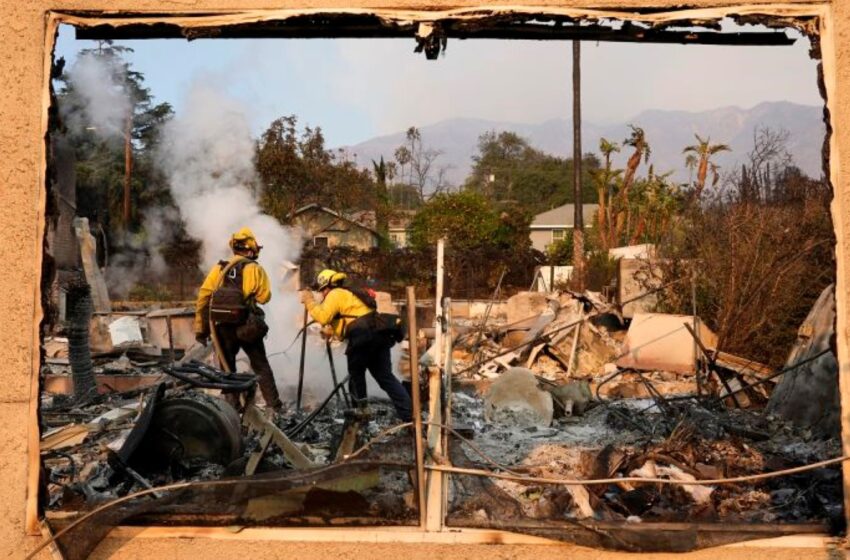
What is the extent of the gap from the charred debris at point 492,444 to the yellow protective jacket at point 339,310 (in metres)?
0.63

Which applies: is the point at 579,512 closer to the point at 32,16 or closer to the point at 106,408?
the point at 32,16

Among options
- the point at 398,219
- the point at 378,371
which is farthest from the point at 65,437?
the point at 398,219

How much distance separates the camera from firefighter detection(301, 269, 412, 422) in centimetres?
805

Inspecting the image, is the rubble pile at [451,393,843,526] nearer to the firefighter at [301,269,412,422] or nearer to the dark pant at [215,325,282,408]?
the firefighter at [301,269,412,422]

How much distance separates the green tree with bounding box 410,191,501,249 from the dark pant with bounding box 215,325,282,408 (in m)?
25.2

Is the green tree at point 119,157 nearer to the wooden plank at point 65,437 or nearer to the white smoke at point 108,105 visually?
the white smoke at point 108,105

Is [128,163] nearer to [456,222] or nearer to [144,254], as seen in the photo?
[144,254]

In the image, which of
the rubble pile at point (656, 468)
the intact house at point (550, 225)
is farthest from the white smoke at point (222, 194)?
the intact house at point (550, 225)

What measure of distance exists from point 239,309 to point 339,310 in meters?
0.98

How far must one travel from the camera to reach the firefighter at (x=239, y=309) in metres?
8.21

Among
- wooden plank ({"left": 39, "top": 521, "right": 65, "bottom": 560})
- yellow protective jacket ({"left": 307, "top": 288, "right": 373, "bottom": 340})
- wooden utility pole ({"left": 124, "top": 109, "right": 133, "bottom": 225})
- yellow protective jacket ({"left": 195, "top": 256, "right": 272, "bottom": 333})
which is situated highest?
wooden utility pole ({"left": 124, "top": 109, "right": 133, "bottom": 225})

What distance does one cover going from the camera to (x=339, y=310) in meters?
8.12

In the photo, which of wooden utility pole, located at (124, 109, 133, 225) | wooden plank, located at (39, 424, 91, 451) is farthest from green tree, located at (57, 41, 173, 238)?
wooden plank, located at (39, 424, 91, 451)

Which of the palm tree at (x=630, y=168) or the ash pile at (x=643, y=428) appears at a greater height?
the palm tree at (x=630, y=168)
